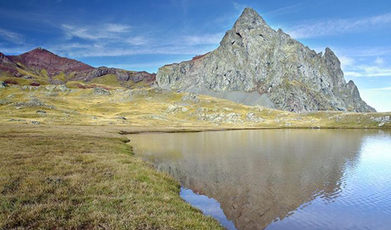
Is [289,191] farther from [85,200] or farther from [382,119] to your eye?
[382,119]

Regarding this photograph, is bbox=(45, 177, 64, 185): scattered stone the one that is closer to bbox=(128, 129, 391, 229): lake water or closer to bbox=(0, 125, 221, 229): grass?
bbox=(0, 125, 221, 229): grass

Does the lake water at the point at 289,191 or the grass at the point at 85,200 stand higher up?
the grass at the point at 85,200

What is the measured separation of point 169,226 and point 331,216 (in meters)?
14.7

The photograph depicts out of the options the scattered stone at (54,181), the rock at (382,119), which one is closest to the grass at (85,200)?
the scattered stone at (54,181)

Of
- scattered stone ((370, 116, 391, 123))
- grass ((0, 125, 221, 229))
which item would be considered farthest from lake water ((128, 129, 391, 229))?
scattered stone ((370, 116, 391, 123))

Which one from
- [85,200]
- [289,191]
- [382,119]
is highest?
[382,119]

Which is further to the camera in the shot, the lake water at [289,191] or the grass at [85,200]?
the lake water at [289,191]

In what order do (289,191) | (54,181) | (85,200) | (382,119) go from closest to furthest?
(85,200) → (54,181) → (289,191) → (382,119)

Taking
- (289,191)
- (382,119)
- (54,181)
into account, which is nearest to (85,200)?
(54,181)

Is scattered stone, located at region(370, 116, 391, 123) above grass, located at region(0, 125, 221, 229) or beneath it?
above

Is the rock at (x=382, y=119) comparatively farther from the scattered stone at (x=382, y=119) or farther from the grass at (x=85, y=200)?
the grass at (x=85, y=200)

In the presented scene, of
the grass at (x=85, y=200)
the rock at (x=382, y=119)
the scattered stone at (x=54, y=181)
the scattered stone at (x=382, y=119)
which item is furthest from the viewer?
the rock at (x=382, y=119)

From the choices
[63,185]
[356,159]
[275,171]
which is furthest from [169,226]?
[356,159]

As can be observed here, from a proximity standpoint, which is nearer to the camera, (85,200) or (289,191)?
(85,200)
